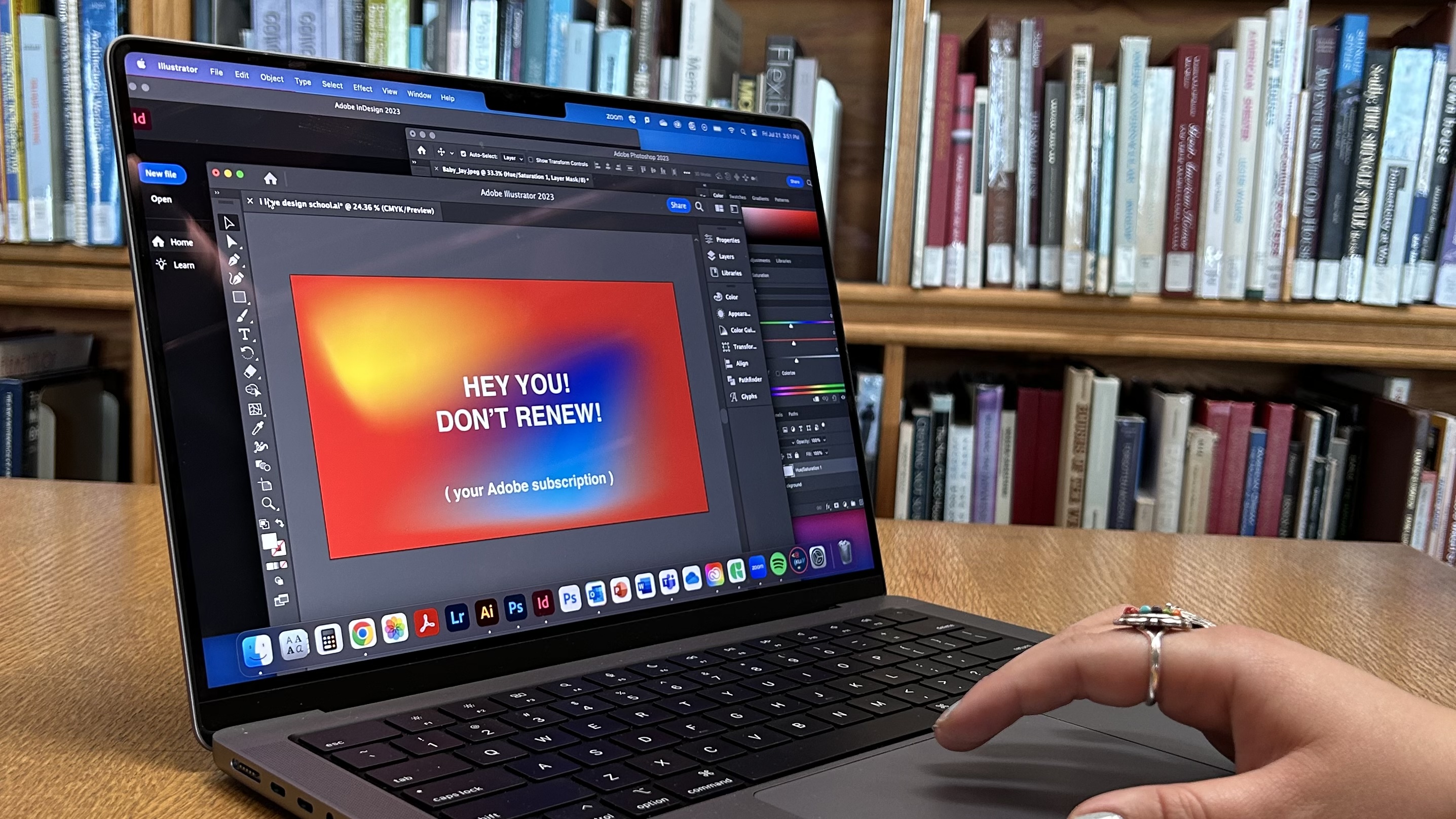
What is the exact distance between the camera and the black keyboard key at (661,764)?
0.43 m

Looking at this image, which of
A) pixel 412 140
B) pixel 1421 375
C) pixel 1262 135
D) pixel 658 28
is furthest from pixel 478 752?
pixel 1421 375

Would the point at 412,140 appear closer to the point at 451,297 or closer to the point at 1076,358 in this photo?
the point at 451,297

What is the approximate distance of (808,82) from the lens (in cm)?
155

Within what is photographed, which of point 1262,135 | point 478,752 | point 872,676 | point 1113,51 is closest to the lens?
point 478,752

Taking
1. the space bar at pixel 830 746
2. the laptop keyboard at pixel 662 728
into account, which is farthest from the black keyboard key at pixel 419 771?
the space bar at pixel 830 746

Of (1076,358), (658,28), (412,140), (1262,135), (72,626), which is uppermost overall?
(658,28)

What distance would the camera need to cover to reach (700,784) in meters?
0.43

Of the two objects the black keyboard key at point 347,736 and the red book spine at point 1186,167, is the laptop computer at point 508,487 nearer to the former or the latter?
the black keyboard key at point 347,736

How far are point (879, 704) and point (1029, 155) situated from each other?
117cm

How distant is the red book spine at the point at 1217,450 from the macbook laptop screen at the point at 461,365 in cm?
102

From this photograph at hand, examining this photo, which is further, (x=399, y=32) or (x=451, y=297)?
(x=399, y=32)

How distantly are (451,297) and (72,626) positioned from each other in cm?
32

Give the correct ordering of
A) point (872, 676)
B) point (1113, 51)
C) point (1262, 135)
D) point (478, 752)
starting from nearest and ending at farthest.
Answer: point (478, 752), point (872, 676), point (1262, 135), point (1113, 51)

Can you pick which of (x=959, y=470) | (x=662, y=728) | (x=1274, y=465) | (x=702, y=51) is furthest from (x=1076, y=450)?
(x=662, y=728)
